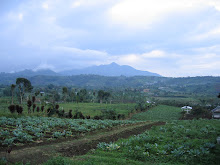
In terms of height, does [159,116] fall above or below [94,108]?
below

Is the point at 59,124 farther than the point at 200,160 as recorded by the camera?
Yes

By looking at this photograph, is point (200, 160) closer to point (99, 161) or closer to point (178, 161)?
point (178, 161)

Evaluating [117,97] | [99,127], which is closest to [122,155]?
[99,127]

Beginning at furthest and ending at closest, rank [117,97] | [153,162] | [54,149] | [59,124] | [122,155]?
[117,97]
[59,124]
[54,149]
[122,155]
[153,162]

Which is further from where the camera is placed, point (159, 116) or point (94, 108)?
point (94, 108)

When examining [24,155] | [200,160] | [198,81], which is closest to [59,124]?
[24,155]

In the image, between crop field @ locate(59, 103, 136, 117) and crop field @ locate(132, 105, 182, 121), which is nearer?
crop field @ locate(132, 105, 182, 121)

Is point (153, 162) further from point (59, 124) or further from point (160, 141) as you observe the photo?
point (59, 124)

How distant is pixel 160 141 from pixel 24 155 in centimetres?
814

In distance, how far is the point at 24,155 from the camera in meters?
7.61

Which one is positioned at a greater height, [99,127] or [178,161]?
[178,161]

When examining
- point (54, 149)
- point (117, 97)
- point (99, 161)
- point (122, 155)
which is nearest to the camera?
point (99, 161)

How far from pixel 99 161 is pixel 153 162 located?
8.07 feet

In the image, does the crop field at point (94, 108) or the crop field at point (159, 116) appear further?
the crop field at point (94, 108)
